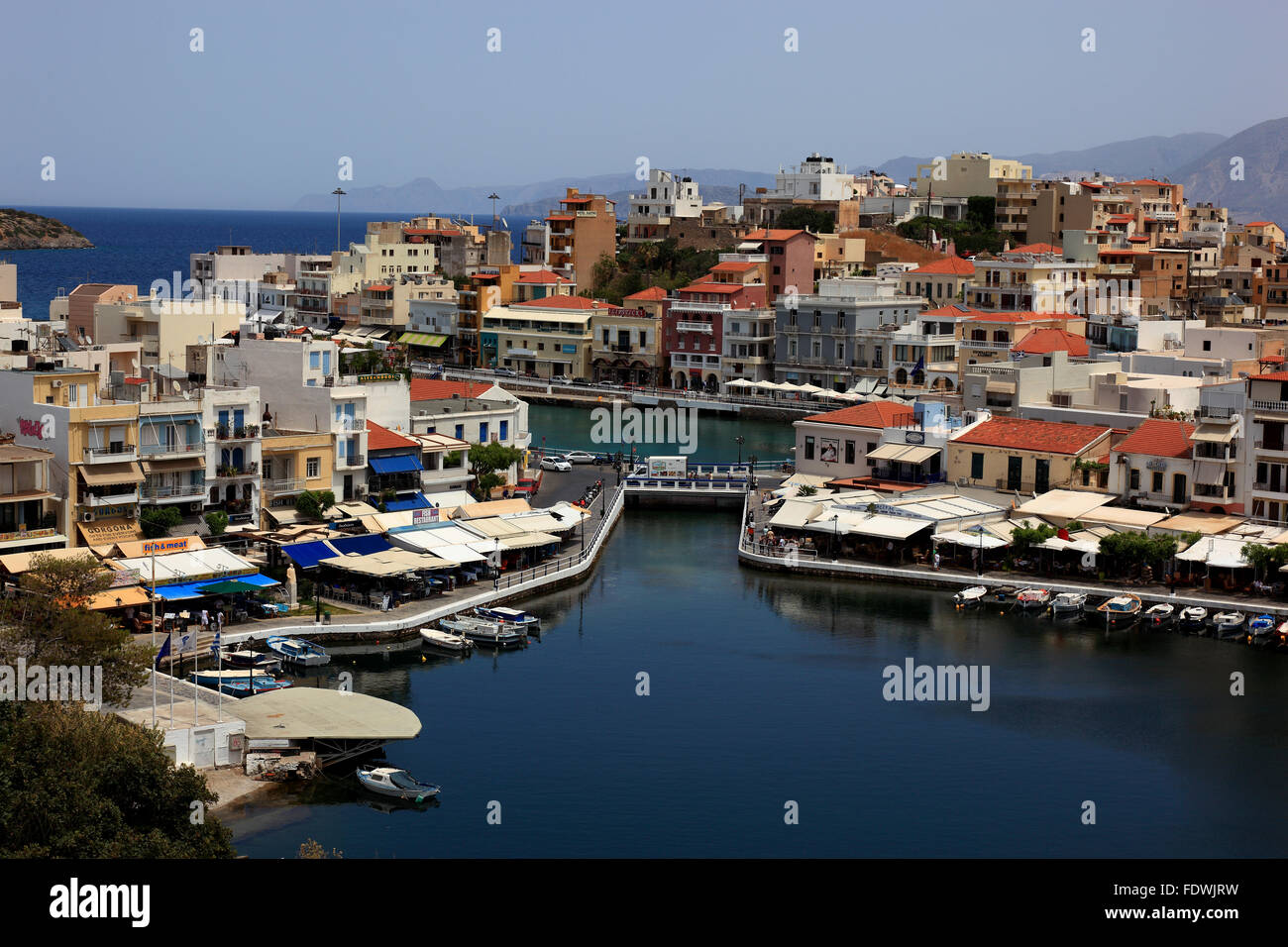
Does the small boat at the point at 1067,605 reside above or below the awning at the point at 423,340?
below

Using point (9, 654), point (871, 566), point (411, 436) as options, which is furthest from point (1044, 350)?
point (9, 654)

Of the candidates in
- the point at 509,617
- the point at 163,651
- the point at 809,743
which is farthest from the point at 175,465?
the point at 809,743

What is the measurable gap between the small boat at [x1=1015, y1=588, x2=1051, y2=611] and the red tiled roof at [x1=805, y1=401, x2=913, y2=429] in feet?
38.2

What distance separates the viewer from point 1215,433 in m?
40.3

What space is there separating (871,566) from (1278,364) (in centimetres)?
1696

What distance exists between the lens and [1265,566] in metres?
36.1

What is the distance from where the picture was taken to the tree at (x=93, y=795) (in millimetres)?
16859

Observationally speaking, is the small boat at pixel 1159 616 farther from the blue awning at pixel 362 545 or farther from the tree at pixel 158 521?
the tree at pixel 158 521

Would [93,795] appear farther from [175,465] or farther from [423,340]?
[423,340]

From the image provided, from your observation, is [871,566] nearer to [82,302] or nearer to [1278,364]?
[1278,364]

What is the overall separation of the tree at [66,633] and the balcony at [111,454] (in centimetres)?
695

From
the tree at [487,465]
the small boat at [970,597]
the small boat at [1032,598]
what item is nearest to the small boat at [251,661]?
the tree at [487,465]

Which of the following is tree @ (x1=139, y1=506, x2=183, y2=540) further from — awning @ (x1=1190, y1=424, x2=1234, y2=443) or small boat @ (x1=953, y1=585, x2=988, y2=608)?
awning @ (x1=1190, y1=424, x2=1234, y2=443)

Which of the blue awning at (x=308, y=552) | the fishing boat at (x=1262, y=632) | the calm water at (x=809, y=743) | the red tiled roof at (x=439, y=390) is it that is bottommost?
the calm water at (x=809, y=743)
